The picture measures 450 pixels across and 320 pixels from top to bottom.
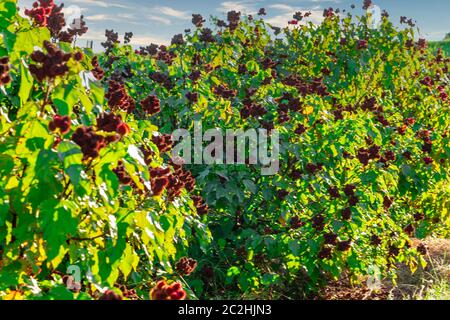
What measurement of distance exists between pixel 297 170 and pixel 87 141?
10.6 feet

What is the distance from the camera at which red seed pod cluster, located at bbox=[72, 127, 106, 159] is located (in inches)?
95.1

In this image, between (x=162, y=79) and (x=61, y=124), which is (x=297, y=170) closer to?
(x=162, y=79)

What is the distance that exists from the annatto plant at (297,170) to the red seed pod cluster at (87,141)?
4.99ft

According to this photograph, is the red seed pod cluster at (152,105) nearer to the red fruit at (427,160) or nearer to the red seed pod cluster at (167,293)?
the red seed pod cluster at (167,293)

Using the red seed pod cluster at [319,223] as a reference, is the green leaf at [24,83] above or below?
above

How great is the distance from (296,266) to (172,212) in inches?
76.2

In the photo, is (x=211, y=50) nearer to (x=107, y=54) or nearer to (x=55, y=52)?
(x=107, y=54)

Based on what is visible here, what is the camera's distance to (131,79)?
714cm

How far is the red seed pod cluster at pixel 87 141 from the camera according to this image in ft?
7.93

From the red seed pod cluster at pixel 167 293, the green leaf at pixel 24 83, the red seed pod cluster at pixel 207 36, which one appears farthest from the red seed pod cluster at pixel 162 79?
the red seed pod cluster at pixel 167 293

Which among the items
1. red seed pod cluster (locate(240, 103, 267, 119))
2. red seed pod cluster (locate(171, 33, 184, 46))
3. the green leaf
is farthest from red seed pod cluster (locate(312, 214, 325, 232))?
red seed pod cluster (locate(171, 33, 184, 46))

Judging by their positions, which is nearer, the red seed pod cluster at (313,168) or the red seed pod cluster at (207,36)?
the red seed pod cluster at (313,168)

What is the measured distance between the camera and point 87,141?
2424 mm

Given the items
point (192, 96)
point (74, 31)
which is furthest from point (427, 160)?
point (74, 31)
